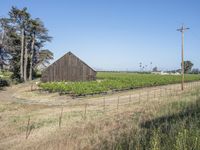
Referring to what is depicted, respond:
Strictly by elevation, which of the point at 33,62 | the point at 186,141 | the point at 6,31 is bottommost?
the point at 186,141

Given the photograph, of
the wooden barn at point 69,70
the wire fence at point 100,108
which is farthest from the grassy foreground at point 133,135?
the wooden barn at point 69,70

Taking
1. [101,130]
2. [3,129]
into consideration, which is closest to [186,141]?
[101,130]

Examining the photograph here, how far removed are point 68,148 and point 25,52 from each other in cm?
5443

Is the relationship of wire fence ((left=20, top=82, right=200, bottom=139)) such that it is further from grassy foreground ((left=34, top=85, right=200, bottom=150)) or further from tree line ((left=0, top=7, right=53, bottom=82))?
tree line ((left=0, top=7, right=53, bottom=82))

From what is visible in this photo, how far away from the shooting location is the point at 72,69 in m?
52.0

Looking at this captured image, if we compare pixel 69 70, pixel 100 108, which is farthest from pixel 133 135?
pixel 69 70

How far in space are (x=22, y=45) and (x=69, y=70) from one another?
48.6ft

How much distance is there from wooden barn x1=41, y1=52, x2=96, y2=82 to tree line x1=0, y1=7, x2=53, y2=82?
1182cm

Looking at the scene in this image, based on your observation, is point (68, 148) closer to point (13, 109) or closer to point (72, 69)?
point (13, 109)

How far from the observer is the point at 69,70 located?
171ft

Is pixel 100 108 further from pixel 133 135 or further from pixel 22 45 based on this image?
pixel 22 45

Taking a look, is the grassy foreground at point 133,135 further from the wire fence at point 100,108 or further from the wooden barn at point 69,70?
the wooden barn at point 69,70

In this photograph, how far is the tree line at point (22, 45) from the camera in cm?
5779

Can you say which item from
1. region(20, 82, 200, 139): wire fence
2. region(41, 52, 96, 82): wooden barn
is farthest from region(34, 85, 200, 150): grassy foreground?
region(41, 52, 96, 82): wooden barn
